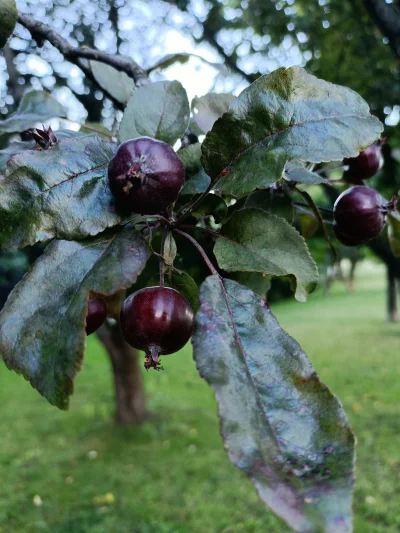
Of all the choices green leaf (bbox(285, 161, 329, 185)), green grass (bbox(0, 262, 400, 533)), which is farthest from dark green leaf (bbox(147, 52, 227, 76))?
green grass (bbox(0, 262, 400, 533))

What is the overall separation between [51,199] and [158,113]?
255 mm

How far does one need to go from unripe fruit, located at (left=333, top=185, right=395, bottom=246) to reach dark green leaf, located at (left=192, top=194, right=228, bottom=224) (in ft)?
0.99

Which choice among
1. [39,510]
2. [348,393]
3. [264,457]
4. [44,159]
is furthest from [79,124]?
[348,393]

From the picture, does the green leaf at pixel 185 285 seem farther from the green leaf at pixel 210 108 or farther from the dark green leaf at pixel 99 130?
the dark green leaf at pixel 99 130

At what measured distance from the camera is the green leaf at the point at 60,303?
23.8 inches

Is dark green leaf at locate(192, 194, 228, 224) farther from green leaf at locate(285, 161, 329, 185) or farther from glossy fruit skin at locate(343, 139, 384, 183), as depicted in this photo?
glossy fruit skin at locate(343, 139, 384, 183)

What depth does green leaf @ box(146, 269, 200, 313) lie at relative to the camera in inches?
31.9

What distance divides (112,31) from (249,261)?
6571 mm

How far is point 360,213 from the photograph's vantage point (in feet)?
3.23

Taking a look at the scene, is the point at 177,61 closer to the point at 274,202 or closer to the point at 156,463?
the point at 274,202

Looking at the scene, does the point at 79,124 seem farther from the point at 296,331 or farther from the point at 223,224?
the point at 296,331

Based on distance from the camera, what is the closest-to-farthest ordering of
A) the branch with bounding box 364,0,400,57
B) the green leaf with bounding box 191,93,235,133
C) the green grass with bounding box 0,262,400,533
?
the green leaf with bounding box 191,93,235,133
the branch with bounding box 364,0,400,57
the green grass with bounding box 0,262,400,533

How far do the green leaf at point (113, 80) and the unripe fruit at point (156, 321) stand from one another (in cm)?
57

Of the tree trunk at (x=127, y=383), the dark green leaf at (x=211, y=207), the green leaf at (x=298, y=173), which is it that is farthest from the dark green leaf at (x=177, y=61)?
the tree trunk at (x=127, y=383)
